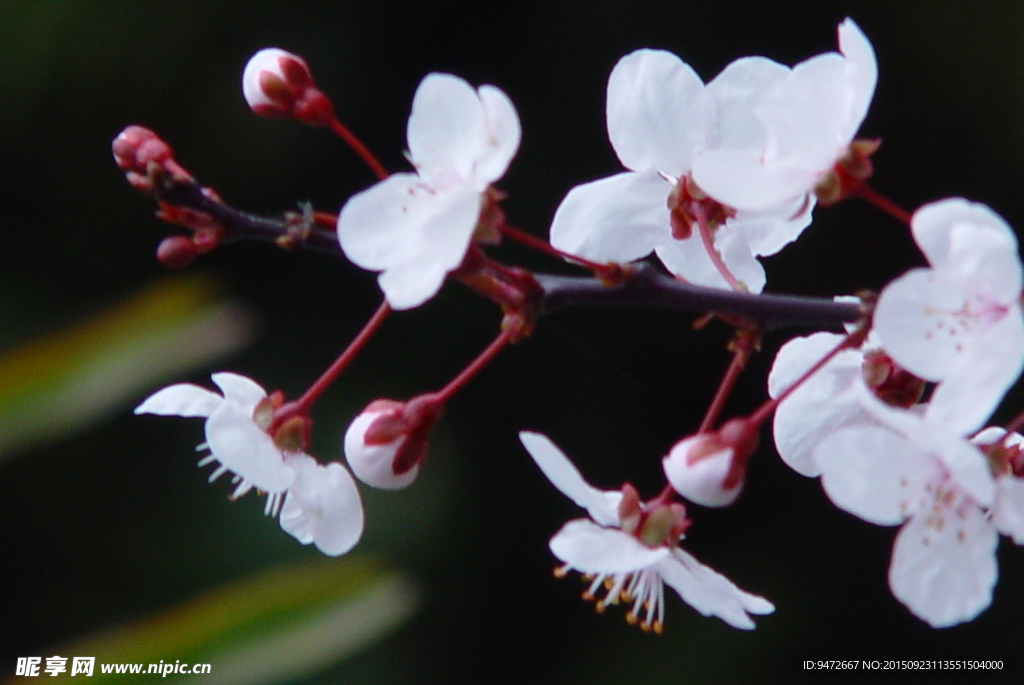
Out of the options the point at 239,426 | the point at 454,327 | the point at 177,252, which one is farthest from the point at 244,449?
the point at 454,327

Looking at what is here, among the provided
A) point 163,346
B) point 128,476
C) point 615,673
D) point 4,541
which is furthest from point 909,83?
point 4,541

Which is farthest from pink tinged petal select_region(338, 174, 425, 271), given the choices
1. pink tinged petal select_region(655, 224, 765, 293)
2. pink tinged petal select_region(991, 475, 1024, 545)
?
pink tinged petal select_region(991, 475, 1024, 545)

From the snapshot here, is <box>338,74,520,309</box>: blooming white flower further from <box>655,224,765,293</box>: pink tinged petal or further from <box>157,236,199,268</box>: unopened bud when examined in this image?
<box>655,224,765,293</box>: pink tinged petal

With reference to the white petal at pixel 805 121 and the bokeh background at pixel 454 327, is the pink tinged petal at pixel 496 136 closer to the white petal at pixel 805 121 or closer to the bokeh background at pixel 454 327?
the white petal at pixel 805 121

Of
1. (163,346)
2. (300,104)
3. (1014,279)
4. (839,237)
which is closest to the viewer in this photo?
(1014,279)

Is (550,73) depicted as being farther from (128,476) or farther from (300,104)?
(300,104)

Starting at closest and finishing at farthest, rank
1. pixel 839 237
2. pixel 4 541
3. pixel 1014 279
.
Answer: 1. pixel 1014 279
2. pixel 4 541
3. pixel 839 237

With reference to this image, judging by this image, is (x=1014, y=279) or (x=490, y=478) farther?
(x=490, y=478)

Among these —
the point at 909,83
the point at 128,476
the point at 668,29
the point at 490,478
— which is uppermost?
the point at 668,29
